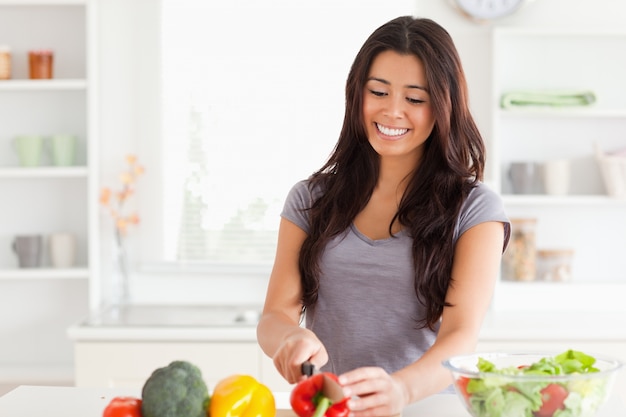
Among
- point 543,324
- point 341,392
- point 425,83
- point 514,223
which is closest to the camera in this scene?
point 341,392

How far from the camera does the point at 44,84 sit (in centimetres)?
359

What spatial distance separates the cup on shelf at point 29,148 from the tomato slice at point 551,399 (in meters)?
2.74

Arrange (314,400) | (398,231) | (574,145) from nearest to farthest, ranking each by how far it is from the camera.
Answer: (314,400), (398,231), (574,145)

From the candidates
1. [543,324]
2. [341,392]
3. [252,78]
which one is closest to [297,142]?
[252,78]

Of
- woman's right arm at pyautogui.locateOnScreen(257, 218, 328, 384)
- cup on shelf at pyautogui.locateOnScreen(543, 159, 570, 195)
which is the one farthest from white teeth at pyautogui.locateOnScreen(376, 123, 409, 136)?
cup on shelf at pyautogui.locateOnScreen(543, 159, 570, 195)

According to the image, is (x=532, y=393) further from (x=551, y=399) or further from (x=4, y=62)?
(x=4, y=62)

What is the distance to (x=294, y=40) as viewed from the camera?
385 cm

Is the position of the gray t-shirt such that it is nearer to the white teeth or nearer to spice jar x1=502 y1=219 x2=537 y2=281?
the white teeth

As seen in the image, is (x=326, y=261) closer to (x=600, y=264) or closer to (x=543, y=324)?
(x=543, y=324)

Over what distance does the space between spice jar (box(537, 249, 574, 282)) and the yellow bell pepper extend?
240cm

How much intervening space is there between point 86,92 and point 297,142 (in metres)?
0.89

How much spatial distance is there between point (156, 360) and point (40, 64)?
1285mm

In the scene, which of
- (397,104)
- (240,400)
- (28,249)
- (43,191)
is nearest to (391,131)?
(397,104)

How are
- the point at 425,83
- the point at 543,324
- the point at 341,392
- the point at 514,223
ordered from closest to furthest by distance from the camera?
the point at 341,392, the point at 425,83, the point at 543,324, the point at 514,223
